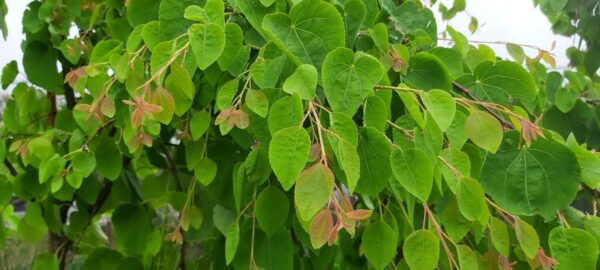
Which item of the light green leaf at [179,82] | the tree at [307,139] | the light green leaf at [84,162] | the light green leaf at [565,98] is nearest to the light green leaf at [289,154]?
the tree at [307,139]

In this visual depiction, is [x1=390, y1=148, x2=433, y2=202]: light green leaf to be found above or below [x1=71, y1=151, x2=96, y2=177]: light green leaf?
above

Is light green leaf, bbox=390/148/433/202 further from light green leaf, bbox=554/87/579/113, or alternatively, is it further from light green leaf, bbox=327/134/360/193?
light green leaf, bbox=554/87/579/113

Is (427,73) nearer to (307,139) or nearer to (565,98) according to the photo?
(307,139)

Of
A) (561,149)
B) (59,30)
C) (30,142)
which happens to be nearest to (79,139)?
(30,142)

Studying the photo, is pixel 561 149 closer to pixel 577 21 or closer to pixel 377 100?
pixel 377 100

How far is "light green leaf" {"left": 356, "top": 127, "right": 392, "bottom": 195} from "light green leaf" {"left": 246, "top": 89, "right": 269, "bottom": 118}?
0.07 m

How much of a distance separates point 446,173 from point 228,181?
280mm

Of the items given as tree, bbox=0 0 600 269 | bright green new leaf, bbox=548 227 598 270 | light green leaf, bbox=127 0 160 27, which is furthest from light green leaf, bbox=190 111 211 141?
bright green new leaf, bbox=548 227 598 270

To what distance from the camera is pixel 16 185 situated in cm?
83

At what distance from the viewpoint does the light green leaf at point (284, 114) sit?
0.40 m

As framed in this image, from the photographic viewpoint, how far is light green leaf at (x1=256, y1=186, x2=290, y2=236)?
53 centimetres

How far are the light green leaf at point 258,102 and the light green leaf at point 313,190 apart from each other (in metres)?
0.10

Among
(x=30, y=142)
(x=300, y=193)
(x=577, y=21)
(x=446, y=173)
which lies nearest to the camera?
(x=300, y=193)

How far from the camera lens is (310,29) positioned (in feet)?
1.53
